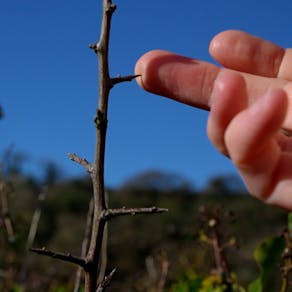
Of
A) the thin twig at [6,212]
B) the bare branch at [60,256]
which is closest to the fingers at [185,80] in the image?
the bare branch at [60,256]

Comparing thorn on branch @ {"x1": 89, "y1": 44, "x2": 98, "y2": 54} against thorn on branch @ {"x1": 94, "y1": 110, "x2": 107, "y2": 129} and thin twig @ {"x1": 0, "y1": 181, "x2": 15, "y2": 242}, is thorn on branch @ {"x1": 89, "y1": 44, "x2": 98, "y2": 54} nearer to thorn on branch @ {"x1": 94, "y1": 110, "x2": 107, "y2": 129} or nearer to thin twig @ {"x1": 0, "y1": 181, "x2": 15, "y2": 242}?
thorn on branch @ {"x1": 94, "y1": 110, "x2": 107, "y2": 129}

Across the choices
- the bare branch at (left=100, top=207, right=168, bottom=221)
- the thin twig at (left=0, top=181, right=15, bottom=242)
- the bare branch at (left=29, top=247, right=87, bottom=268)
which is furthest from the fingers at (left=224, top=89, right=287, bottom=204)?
the thin twig at (left=0, top=181, right=15, bottom=242)

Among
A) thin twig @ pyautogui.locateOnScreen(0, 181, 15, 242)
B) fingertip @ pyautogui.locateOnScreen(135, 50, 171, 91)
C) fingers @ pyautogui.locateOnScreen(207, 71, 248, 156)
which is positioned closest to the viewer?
fingers @ pyautogui.locateOnScreen(207, 71, 248, 156)

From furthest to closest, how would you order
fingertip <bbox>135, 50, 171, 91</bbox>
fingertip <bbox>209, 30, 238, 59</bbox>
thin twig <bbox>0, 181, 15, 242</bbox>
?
thin twig <bbox>0, 181, 15, 242</bbox>
fingertip <bbox>209, 30, 238, 59</bbox>
fingertip <bbox>135, 50, 171, 91</bbox>

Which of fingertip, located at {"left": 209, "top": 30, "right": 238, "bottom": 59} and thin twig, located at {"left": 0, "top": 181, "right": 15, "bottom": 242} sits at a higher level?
fingertip, located at {"left": 209, "top": 30, "right": 238, "bottom": 59}

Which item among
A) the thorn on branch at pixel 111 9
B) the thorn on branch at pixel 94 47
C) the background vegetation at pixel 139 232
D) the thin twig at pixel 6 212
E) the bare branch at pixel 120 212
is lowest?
the background vegetation at pixel 139 232

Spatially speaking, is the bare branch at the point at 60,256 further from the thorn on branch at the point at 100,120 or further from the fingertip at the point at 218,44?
the fingertip at the point at 218,44

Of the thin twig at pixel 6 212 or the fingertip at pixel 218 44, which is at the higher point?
the fingertip at pixel 218 44

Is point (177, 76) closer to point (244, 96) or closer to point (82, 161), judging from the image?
point (244, 96)
